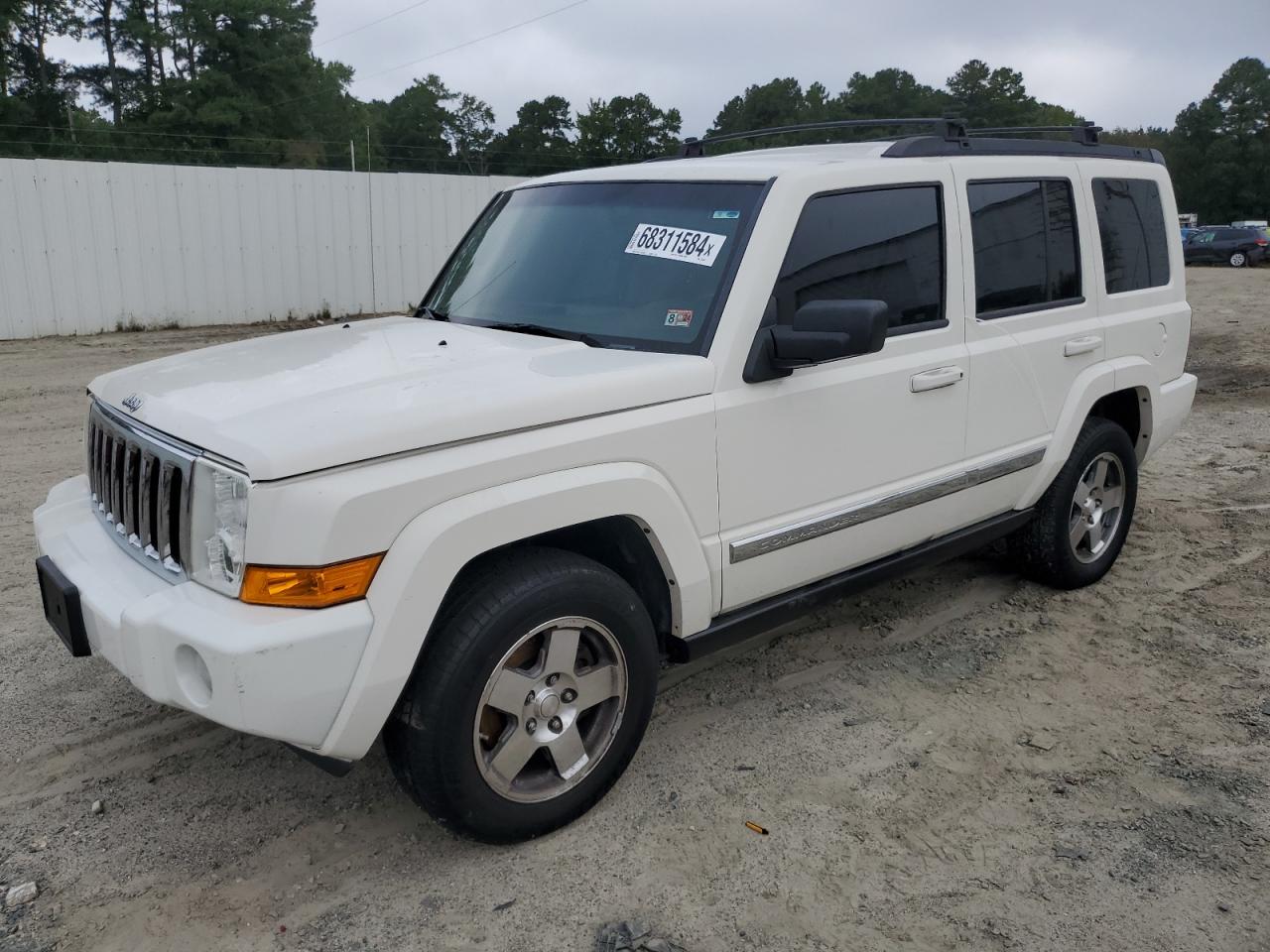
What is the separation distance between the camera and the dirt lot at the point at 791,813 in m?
2.81

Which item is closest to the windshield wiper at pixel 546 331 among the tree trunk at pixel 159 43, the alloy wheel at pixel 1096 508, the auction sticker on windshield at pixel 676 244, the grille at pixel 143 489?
the auction sticker on windshield at pixel 676 244

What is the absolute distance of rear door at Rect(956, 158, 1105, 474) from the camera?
4145 mm

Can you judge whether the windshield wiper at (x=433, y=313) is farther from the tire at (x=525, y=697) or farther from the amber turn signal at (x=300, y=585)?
the amber turn signal at (x=300, y=585)

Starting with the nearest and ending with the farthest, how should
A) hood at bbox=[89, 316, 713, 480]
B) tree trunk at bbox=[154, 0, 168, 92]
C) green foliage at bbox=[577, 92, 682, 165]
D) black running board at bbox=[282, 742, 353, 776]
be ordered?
hood at bbox=[89, 316, 713, 480], black running board at bbox=[282, 742, 353, 776], tree trunk at bbox=[154, 0, 168, 92], green foliage at bbox=[577, 92, 682, 165]

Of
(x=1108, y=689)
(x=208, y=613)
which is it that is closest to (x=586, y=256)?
(x=208, y=613)

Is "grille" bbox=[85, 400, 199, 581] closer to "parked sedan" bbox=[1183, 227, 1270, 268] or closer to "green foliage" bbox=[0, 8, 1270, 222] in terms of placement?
"green foliage" bbox=[0, 8, 1270, 222]

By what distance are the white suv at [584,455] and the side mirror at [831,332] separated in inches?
0.5

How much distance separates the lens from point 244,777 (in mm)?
3486

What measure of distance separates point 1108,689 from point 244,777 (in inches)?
126

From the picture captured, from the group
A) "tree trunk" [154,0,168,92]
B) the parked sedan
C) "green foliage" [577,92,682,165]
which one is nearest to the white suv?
the parked sedan

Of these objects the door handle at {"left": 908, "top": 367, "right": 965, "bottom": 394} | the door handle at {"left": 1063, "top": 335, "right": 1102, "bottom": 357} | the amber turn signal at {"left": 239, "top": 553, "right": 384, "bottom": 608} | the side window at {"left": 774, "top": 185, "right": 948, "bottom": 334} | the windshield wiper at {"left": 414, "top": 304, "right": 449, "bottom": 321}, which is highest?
the side window at {"left": 774, "top": 185, "right": 948, "bottom": 334}

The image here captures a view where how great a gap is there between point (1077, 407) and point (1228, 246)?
34.7 m

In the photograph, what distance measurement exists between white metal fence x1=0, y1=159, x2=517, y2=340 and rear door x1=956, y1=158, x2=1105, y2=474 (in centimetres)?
1249

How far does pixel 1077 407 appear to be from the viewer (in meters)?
4.64
